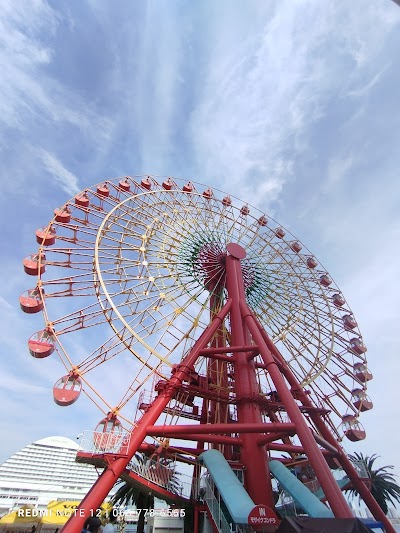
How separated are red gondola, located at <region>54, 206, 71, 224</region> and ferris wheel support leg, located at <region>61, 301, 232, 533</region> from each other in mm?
9541

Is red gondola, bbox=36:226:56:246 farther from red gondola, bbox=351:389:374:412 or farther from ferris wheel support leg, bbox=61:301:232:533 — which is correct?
red gondola, bbox=351:389:374:412

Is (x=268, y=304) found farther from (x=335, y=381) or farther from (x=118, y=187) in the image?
(x=118, y=187)

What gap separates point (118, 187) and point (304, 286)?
14.1 metres

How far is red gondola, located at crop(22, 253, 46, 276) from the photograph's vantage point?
655 inches

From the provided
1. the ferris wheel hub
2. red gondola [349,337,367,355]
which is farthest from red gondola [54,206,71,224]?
red gondola [349,337,367,355]

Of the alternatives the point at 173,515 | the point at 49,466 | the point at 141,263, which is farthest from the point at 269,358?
the point at 49,466

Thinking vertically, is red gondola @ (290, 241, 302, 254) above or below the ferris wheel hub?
above

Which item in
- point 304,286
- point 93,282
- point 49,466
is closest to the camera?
point 93,282

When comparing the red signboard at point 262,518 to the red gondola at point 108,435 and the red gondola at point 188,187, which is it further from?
the red gondola at point 188,187

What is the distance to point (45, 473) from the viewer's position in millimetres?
76562

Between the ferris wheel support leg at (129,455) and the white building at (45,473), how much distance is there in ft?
227

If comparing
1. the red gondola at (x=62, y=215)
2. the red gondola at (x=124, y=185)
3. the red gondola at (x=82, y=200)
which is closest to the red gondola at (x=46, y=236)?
the red gondola at (x=62, y=215)

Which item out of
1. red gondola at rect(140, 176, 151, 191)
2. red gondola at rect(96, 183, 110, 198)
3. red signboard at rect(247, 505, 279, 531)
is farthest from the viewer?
red gondola at rect(140, 176, 151, 191)

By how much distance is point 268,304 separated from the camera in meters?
22.9
